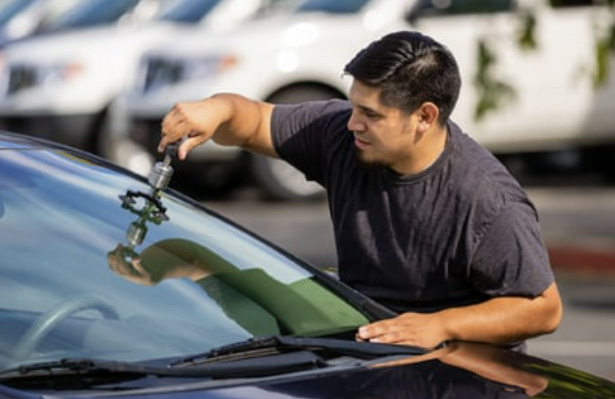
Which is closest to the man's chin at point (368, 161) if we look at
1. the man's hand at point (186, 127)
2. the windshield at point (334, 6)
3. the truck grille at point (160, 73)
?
the man's hand at point (186, 127)

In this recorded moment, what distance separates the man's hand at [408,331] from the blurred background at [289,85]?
24.5 ft

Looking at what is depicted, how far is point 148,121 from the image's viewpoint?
15.0 m

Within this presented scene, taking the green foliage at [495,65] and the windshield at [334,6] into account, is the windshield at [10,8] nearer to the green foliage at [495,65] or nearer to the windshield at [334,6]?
the windshield at [334,6]

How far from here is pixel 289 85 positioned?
1453cm

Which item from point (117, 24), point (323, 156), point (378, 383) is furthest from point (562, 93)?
point (378, 383)

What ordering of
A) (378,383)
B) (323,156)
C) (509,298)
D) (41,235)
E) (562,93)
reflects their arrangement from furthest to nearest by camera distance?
(562,93) → (323,156) → (509,298) → (41,235) → (378,383)

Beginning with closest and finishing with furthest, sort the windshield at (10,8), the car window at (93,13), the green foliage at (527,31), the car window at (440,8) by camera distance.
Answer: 1. the green foliage at (527,31)
2. the car window at (440,8)
3. the car window at (93,13)
4. the windshield at (10,8)

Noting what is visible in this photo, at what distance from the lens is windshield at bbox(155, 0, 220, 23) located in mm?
16183

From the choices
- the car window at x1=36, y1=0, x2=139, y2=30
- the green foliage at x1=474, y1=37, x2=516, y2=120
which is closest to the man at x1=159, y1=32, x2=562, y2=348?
the green foliage at x1=474, y1=37, x2=516, y2=120

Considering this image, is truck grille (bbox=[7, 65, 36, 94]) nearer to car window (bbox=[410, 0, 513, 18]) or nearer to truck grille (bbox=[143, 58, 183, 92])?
truck grille (bbox=[143, 58, 183, 92])

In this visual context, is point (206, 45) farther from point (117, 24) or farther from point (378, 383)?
point (378, 383)

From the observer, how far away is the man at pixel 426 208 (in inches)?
169

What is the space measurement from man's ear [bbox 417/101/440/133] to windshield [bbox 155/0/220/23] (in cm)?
1180

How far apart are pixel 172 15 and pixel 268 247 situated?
1216cm
